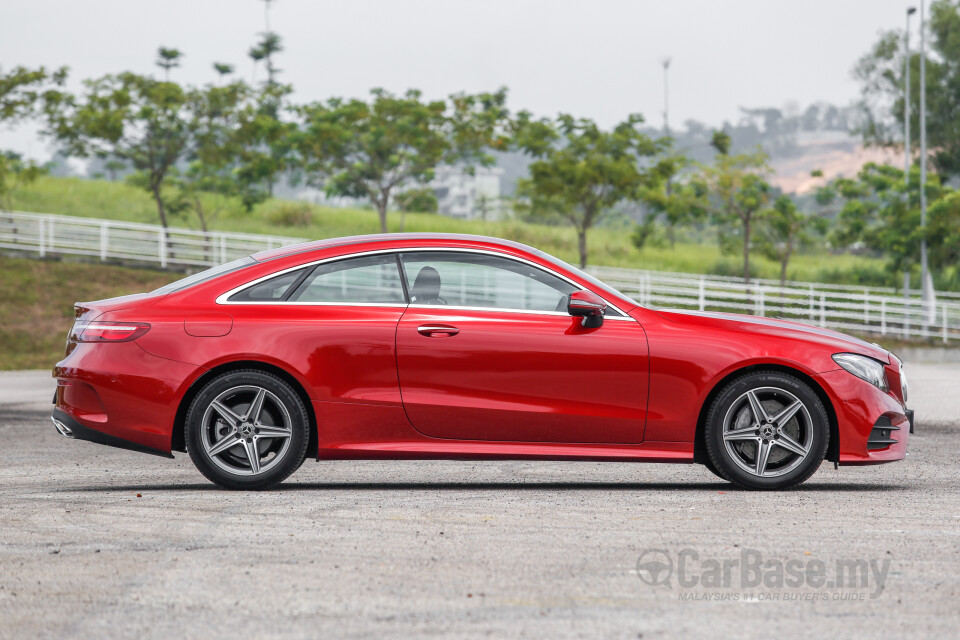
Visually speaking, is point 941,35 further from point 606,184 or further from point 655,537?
point 655,537

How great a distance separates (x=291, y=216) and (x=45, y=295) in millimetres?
27230

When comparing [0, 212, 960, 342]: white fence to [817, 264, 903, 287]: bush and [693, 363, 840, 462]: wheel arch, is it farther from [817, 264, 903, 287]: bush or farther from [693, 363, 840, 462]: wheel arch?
A: [693, 363, 840, 462]: wheel arch

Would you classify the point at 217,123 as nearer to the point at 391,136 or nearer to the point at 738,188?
the point at 391,136

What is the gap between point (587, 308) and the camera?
670 cm

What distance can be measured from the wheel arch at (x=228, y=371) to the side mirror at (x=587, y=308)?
1.61 metres

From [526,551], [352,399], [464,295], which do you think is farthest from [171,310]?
[526,551]

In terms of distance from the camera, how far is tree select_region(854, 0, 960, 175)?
4894 centimetres

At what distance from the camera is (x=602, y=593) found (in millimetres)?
4398

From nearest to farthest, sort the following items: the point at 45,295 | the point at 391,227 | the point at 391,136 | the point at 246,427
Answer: the point at 246,427
the point at 45,295
the point at 391,136
the point at 391,227

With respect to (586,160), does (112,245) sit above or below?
below

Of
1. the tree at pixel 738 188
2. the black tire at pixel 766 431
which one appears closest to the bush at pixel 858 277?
the tree at pixel 738 188

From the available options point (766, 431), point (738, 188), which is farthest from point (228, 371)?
point (738, 188)

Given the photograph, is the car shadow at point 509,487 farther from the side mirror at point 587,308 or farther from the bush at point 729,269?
the bush at point 729,269

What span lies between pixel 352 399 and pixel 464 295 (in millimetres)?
913
